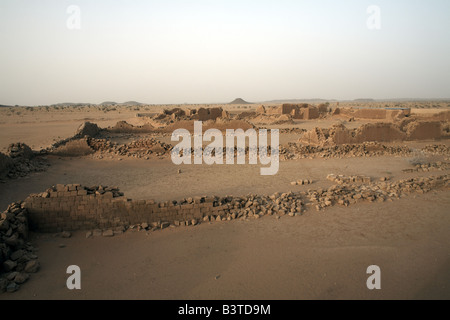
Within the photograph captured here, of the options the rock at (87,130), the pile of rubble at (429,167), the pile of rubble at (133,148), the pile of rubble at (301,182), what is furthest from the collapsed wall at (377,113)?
the rock at (87,130)

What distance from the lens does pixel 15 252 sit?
4.66m

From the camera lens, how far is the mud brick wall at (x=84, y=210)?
18.7 ft

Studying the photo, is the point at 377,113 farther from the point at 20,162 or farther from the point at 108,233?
the point at 20,162

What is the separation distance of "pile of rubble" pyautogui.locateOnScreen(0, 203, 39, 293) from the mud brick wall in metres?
0.30

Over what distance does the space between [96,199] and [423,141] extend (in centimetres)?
1829

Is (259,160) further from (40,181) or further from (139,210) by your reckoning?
(40,181)

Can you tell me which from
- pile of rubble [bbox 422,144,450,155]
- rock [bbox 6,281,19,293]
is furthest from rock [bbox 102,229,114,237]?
pile of rubble [bbox 422,144,450,155]

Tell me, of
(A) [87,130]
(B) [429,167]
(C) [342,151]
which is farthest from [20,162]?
(B) [429,167]

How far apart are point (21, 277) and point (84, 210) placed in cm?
174

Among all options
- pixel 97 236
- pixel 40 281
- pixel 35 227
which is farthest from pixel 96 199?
pixel 40 281

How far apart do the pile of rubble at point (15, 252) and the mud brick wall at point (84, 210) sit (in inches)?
11.6

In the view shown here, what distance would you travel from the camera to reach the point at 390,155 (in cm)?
1327

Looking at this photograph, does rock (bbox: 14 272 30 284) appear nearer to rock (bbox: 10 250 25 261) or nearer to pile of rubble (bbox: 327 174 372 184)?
rock (bbox: 10 250 25 261)
